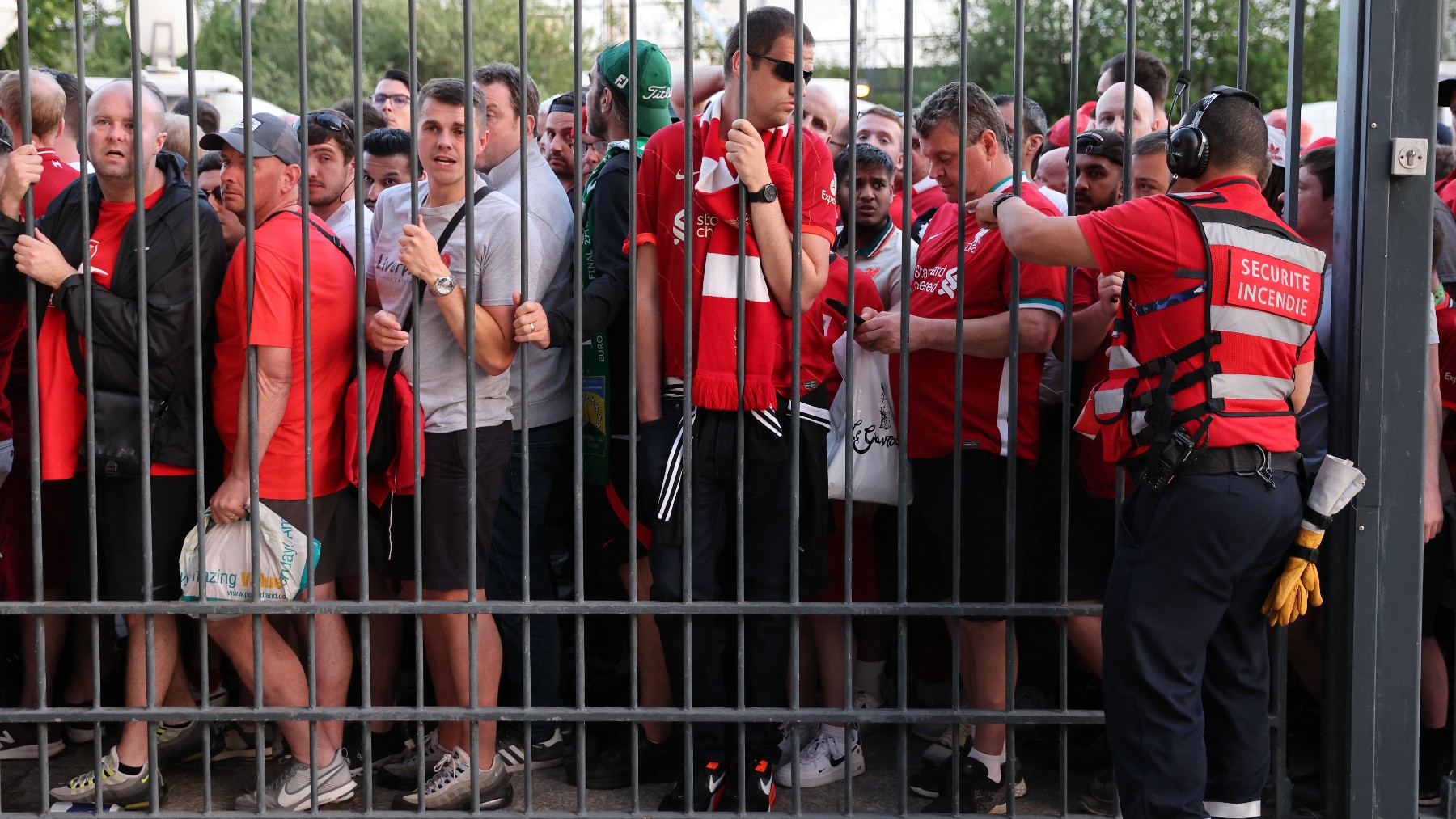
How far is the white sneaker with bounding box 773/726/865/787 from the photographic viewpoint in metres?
4.39

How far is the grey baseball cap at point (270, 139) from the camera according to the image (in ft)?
13.6

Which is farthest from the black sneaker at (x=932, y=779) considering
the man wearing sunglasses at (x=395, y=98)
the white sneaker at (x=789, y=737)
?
the man wearing sunglasses at (x=395, y=98)

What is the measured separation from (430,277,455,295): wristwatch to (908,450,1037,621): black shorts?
5.02ft

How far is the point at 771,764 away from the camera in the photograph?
409 cm

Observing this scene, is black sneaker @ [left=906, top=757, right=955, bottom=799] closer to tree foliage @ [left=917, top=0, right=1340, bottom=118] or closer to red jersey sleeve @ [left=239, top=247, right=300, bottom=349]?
red jersey sleeve @ [left=239, top=247, right=300, bottom=349]

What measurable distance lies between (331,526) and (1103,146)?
285cm

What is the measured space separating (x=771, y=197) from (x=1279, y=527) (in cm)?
157

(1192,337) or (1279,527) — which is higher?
(1192,337)

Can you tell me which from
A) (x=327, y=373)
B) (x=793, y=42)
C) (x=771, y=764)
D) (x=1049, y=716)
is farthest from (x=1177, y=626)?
(x=327, y=373)

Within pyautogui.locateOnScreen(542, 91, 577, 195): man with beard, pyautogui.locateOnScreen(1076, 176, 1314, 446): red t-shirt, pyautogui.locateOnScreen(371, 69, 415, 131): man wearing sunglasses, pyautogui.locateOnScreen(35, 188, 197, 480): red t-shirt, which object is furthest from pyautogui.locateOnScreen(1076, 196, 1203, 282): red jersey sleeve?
pyautogui.locateOnScreen(371, 69, 415, 131): man wearing sunglasses

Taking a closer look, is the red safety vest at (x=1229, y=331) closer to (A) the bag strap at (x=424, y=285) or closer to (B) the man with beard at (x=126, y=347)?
(A) the bag strap at (x=424, y=285)

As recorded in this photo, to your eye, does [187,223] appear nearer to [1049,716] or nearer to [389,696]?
[389,696]

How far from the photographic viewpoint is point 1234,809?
3.61 meters

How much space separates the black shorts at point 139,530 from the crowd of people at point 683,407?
0.4 inches
